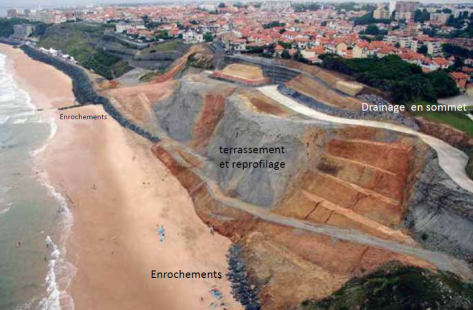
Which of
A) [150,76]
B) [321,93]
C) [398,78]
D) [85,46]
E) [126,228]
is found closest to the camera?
[126,228]

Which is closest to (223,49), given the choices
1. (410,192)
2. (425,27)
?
(410,192)

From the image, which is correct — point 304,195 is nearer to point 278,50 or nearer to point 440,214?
point 440,214

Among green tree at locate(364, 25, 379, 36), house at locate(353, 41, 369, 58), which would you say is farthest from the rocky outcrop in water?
green tree at locate(364, 25, 379, 36)

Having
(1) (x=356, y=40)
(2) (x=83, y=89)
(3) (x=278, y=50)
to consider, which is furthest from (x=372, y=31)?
(2) (x=83, y=89)

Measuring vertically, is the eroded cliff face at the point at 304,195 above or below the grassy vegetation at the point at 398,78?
below

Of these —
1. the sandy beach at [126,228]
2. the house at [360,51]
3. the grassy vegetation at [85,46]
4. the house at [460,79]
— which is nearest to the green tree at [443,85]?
the house at [460,79]

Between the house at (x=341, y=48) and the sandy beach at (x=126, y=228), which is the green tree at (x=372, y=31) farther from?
the sandy beach at (x=126, y=228)

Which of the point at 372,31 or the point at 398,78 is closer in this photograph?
the point at 398,78
